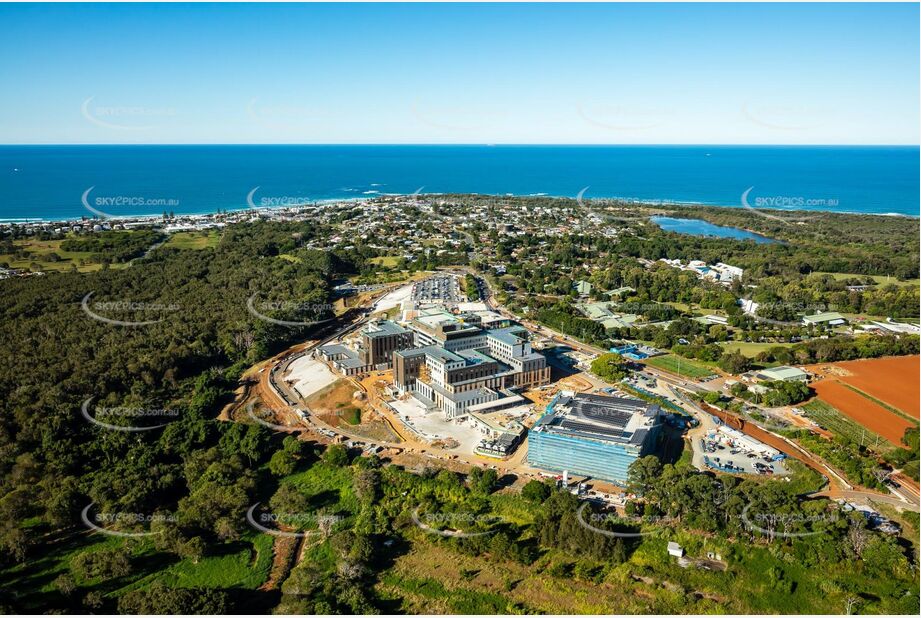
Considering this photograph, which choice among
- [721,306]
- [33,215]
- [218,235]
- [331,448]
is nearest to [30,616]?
[331,448]

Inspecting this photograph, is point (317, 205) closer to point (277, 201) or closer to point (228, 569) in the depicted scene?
point (277, 201)

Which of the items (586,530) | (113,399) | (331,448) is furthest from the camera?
(113,399)

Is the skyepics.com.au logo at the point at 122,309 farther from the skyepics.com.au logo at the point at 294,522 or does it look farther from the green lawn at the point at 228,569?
the green lawn at the point at 228,569

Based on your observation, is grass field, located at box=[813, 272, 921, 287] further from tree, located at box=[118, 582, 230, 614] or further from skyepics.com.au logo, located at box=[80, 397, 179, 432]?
tree, located at box=[118, 582, 230, 614]

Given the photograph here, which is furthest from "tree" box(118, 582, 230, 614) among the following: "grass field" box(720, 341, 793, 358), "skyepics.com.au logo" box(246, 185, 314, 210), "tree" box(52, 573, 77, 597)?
"skyepics.com.au logo" box(246, 185, 314, 210)

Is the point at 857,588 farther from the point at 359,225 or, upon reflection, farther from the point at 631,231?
the point at 359,225

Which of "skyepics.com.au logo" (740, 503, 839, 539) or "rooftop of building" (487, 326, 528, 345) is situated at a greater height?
"rooftop of building" (487, 326, 528, 345)
